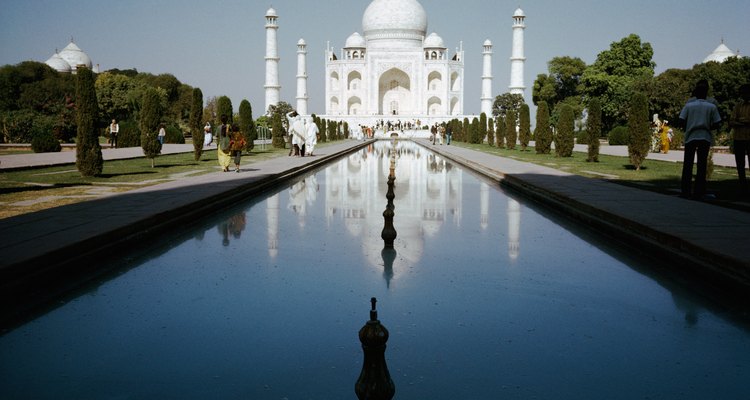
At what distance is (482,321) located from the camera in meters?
3.38

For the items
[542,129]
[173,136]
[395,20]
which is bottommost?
[173,136]

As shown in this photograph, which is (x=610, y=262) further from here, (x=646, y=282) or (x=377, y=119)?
(x=377, y=119)

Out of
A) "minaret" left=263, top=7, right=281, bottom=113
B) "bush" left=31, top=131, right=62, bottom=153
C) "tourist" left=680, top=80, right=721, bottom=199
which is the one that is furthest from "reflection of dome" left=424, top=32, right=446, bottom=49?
"tourist" left=680, top=80, right=721, bottom=199

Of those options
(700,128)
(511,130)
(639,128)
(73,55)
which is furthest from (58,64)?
(700,128)

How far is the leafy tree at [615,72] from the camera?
131 ft

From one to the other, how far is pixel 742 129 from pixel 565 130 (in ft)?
→ 34.1

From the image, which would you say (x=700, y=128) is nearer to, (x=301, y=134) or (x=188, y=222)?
(x=188, y=222)

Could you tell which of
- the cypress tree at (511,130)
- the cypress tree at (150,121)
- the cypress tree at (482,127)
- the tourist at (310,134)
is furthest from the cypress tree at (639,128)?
the cypress tree at (482,127)

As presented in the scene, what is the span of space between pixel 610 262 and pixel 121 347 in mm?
3462

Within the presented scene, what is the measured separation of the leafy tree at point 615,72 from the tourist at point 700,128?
109 ft

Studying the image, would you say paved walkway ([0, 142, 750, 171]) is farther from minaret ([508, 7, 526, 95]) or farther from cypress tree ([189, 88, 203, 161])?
minaret ([508, 7, 526, 95])

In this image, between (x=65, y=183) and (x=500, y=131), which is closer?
(x=65, y=183)

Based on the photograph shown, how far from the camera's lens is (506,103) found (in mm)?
54562

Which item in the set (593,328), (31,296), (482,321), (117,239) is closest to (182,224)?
(117,239)
